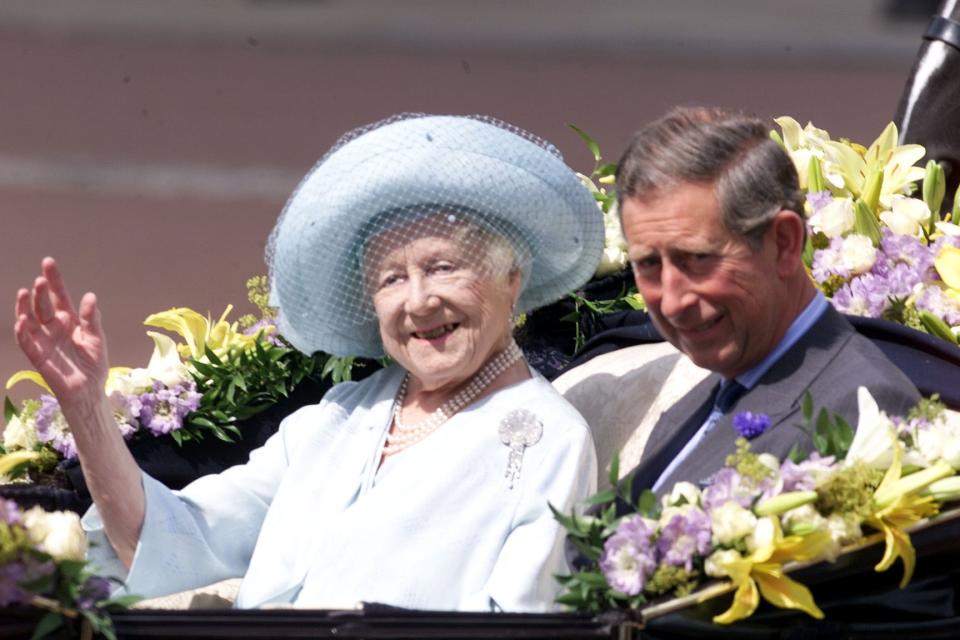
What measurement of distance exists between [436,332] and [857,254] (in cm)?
70

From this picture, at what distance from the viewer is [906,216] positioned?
316 centimetres

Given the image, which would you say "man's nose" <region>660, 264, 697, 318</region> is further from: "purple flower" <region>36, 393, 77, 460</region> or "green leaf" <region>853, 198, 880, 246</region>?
"purple flower" <region>36, 393, 77, 460</region>

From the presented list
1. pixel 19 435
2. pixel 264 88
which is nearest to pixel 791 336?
pixel 19 435

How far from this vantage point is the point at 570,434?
2803mm

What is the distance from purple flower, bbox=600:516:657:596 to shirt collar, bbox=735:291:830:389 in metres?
0.45

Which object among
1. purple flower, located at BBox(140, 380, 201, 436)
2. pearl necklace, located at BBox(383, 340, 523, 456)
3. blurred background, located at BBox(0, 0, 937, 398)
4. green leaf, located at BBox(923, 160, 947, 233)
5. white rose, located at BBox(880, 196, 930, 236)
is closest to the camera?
pearl necklace, located at BBox(383, 340, 523, 456)

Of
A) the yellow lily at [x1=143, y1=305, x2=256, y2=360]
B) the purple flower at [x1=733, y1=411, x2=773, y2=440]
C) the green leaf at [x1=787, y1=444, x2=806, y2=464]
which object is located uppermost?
the yellow lily at [x1=143, y1=305, x2=256, y2=360]

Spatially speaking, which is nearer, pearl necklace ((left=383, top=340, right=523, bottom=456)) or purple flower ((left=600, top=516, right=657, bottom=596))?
purple flower ((left=600, top=516, right=657, bottom=596))

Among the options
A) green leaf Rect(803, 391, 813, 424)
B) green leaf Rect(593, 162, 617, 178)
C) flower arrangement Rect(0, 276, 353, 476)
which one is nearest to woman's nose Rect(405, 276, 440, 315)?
flower arrangement Rect(0, 276, 353, 476)

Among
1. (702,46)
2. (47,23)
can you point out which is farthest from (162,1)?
(702,46)

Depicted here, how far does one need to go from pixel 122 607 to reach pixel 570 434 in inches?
31.6

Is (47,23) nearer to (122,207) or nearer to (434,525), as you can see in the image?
(122,207)

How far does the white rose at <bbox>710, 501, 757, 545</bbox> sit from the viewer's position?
2.20 meters

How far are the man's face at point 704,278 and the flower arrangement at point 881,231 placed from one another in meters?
0.46
